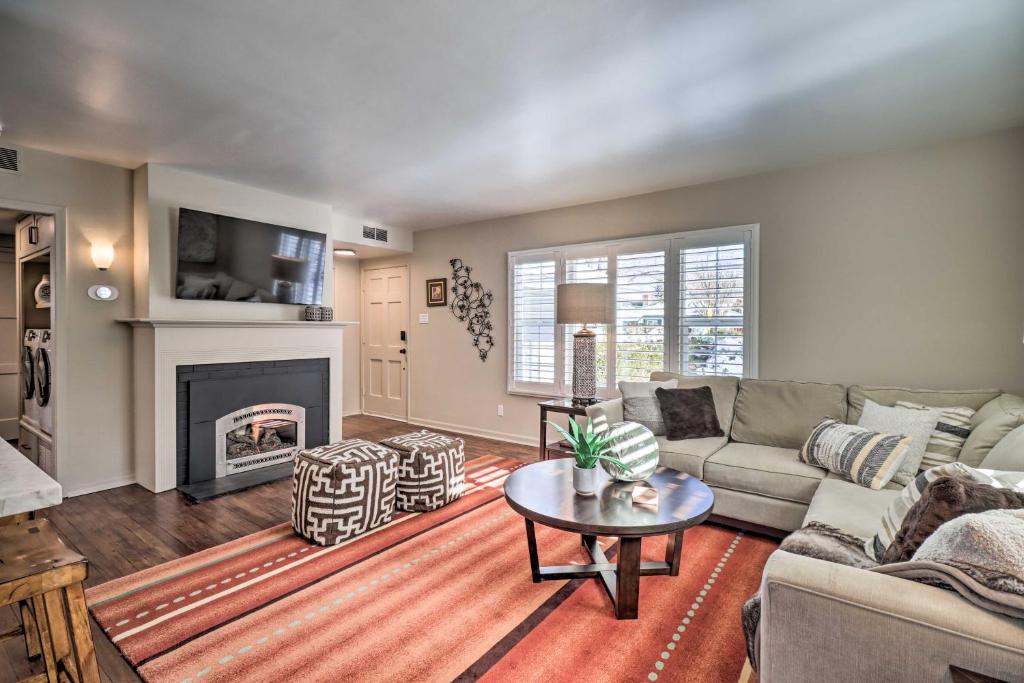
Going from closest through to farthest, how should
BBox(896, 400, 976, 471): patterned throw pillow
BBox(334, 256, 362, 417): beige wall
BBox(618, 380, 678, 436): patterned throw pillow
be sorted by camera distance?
BBox(896, 400, 976, 471): patterned throw pillow, BBox(618, 380, 678, 436): patterned throw pillow, BBox(334, 256, 362, 417): beige wall

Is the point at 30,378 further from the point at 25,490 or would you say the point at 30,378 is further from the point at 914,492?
the point at 914,492

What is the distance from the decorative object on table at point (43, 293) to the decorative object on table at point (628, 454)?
15.2ft

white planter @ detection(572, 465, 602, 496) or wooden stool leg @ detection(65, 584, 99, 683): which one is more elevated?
white planter @ detection(572, 465, 602, 496)

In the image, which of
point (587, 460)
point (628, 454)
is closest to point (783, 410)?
point (628, 454)

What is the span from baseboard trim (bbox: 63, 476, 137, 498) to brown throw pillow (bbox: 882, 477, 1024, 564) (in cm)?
477

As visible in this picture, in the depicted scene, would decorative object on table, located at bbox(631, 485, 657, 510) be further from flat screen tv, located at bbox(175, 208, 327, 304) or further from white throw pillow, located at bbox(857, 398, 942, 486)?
flat screen tv, located at bbox(175, 208, 327, 304)

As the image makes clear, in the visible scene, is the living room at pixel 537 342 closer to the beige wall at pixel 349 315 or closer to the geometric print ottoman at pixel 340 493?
the geometric print ottoman at pixel 340 493

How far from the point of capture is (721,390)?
3.58 m

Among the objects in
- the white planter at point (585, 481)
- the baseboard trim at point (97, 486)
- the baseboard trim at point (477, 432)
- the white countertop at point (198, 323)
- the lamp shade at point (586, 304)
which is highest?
the lamp shade at point (586, 304)

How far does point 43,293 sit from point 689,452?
5.21 meters

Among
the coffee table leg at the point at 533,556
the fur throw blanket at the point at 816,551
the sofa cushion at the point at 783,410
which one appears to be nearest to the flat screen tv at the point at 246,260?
the coffee table leg at the point at 533,556

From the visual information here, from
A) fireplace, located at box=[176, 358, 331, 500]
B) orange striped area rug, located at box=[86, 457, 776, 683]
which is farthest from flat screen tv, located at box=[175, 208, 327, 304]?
orange striped area rug, located at box=[86, 457, 776, 683]

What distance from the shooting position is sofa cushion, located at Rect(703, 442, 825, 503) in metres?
2.71

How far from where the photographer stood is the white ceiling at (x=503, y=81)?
191cm
